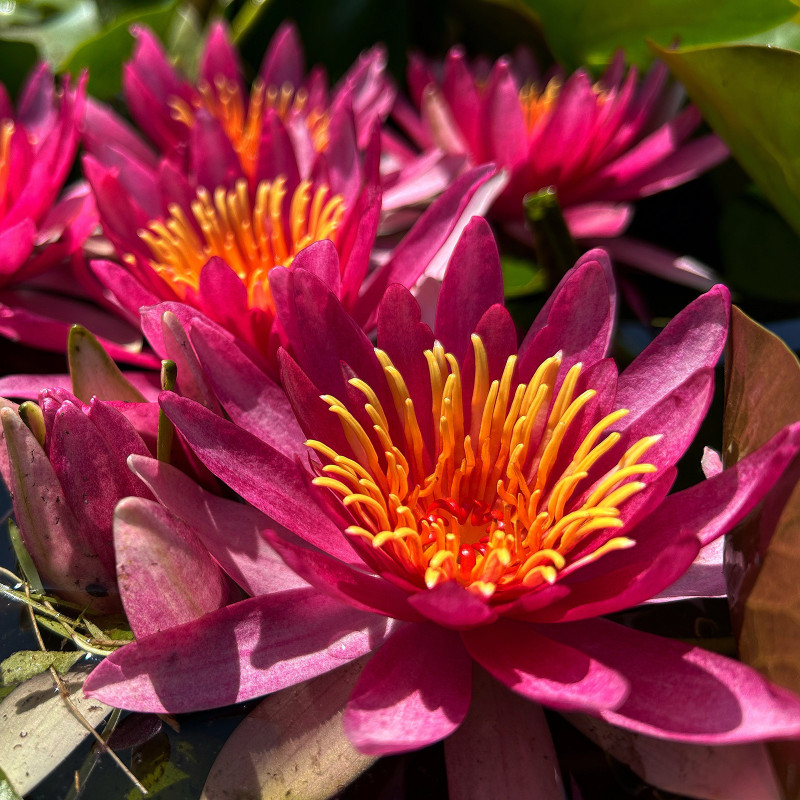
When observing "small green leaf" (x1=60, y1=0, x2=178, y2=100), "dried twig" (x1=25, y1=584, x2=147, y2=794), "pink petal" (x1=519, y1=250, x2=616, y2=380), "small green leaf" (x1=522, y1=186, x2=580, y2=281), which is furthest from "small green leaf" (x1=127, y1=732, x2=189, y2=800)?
"small green leaf" (x1=60, y1=0, x2=178, y2=100)

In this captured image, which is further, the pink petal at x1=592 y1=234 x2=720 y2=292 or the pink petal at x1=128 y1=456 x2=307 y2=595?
the pink petal at x1=592 y1=234 x2=720 y2=292

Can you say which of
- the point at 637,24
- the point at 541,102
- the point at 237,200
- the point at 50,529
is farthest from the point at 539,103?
the point at 50,529

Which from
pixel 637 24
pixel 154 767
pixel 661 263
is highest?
pixel 637 24

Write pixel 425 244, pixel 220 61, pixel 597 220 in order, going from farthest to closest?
pixel 220 61 < pixel 597 220 < pixel 425 244

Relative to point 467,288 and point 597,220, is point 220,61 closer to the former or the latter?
point 597,220

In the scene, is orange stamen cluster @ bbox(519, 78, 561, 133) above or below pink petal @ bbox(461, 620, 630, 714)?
above

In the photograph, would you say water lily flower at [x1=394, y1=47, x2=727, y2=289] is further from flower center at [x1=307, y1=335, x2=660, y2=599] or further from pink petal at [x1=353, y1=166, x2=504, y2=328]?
flower center at [x1=307, y1=335, x2=660, y2=599]

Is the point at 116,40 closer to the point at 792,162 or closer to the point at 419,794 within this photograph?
the point at 792,162
